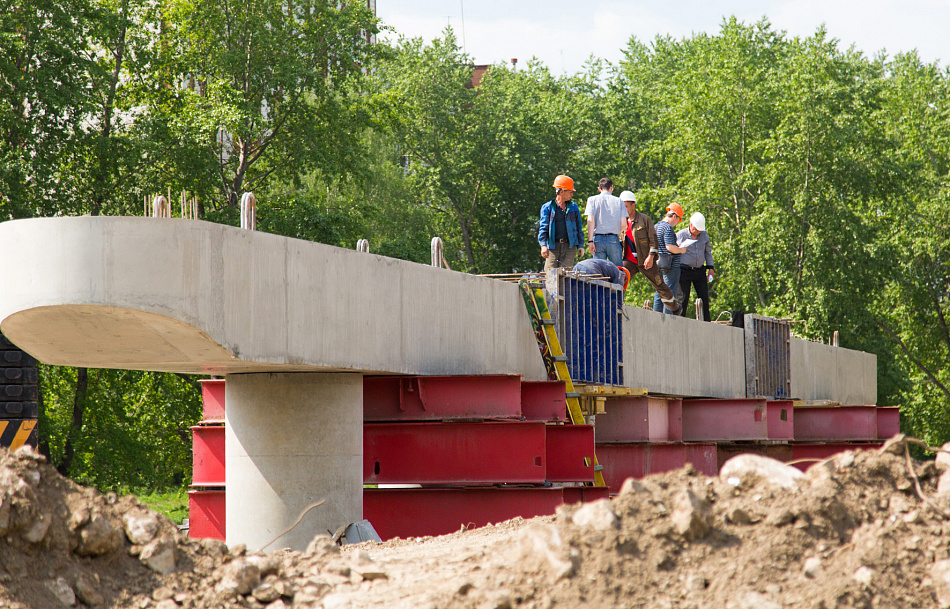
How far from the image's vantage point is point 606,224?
49.1 feet

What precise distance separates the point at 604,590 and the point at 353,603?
1307 mm

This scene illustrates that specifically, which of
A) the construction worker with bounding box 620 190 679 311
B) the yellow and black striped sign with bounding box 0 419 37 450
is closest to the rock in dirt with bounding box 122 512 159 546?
the yellow and black striped sign with bounding box 0 419 37 450

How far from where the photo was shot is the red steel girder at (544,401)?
435 inches

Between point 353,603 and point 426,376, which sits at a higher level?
point 426,376

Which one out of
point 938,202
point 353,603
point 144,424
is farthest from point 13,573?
point 938,202

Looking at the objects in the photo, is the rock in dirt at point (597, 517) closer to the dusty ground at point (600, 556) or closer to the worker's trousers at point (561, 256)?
the dusty ground at point (600, 556)

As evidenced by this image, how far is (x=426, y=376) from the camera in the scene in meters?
10.5

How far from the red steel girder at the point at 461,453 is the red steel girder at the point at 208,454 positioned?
1560mm

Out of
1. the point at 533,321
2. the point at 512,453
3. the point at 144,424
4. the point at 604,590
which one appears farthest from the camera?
the point at 144,424

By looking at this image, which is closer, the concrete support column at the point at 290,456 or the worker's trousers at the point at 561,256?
the concrete support column at the point at 290,456

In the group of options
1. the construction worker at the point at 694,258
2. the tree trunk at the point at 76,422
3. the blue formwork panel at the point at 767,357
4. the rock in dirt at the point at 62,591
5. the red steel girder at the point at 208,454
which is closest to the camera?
the rock in dirt at the point at 62,591

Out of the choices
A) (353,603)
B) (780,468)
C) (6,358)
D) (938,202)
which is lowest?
(353,603)

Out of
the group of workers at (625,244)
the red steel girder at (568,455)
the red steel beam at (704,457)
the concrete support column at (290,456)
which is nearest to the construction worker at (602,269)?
the group of workers at (625,244)

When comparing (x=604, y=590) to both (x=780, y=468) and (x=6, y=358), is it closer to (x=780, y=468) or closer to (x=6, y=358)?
(x=780, y=468)
